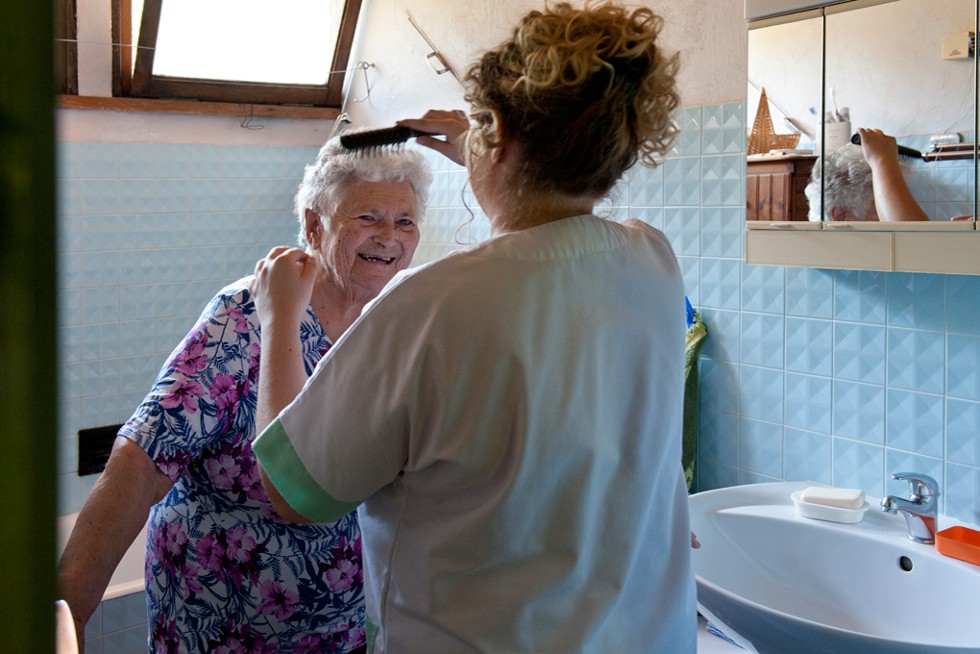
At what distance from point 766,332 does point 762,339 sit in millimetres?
19

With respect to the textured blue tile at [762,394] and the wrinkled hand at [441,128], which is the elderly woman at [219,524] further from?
the textured blue tile at [762,394]

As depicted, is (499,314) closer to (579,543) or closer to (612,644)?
(579,543)

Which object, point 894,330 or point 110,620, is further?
point 110,620

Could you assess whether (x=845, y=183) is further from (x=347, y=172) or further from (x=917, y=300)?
(x=347, y=172)

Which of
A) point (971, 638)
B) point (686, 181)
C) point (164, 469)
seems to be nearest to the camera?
point (164, 469)

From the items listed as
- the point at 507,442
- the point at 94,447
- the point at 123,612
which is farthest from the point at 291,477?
the point at 94,447

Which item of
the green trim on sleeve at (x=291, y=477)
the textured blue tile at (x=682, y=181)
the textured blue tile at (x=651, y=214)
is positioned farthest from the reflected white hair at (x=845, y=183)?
the green trim on sleeve at (x=291, y=477)

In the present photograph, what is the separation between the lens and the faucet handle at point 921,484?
5.35 ft

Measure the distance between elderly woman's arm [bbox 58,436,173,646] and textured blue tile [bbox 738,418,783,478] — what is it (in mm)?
1257

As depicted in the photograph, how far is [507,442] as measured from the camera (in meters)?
0.90

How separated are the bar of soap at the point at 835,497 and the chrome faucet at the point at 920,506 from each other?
0.09 meters

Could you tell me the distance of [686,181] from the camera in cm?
213

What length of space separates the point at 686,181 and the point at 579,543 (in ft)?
4.51

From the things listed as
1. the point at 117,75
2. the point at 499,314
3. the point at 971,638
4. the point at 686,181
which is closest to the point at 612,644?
the point at 499,314
